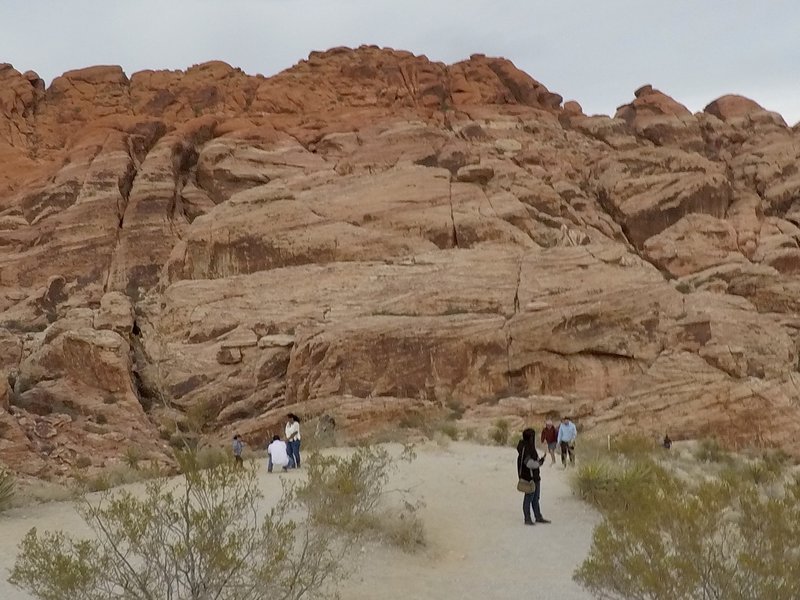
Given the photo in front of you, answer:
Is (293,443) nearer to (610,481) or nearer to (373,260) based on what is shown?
(610,481)

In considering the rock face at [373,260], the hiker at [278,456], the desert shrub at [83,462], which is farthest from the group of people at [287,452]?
the desert shrub at [83,462]

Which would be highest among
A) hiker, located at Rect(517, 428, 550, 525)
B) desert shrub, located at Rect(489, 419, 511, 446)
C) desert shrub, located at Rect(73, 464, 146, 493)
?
hiker, located at Rect(517, 428, 550, 525)

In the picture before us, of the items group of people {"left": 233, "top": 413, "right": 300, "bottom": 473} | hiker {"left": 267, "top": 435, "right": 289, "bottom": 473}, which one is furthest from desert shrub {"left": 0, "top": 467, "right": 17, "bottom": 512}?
hiker {"left": 267, "top": 435, "right": 289, "bottom": 473}

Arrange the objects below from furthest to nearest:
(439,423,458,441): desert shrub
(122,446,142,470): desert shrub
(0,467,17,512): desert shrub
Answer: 1. (439,423,458,441): desert shrub
2. (122,446,142,470): desert shrub
3. (0,467,17,512): desert shrub

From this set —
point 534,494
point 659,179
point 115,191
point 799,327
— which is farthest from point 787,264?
point 115,191

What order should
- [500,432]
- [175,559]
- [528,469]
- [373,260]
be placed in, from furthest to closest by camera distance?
[373,260], [500,432], [528,469], [175,559]

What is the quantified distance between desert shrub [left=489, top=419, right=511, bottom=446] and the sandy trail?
12.8ft

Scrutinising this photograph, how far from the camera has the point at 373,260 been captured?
25.5 metres

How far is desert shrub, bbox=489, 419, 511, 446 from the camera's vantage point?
1885cm

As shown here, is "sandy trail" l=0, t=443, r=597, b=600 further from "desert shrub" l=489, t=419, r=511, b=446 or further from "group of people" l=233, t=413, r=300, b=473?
"desert shrub" l=489, t=419, r=511, b=446

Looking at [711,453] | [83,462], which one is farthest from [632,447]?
[83,462]

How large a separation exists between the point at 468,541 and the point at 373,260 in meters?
16.5

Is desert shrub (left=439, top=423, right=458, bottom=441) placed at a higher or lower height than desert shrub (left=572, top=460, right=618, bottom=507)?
lower

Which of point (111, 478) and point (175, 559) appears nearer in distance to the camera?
point (175, 559)
